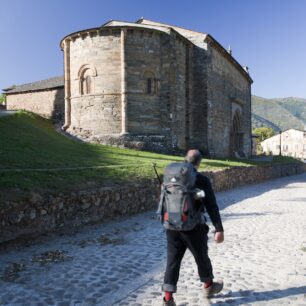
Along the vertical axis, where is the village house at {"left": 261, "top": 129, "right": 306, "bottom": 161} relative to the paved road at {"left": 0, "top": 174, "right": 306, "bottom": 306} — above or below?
above

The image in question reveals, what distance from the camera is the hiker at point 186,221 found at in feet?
12.8

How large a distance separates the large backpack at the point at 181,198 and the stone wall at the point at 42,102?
97.4ft

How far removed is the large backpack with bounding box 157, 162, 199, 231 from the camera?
152 inches

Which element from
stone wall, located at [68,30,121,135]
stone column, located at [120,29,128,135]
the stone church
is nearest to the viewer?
stone column, located at [120,29,128,135]

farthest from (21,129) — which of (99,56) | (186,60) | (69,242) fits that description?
(186,60)

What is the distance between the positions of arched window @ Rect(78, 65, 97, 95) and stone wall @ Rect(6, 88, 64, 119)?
7.70 meters

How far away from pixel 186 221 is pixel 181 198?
25 cm

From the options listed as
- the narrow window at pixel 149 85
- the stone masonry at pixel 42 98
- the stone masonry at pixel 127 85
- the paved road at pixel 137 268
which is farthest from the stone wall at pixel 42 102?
the paved road at pixel 137 268

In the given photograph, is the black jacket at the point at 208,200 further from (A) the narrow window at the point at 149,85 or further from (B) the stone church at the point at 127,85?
(A) the narrow window at the point at 149,85

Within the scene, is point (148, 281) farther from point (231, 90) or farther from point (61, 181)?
point (231, 90)

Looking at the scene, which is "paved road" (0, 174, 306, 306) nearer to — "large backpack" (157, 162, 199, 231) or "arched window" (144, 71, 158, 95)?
"large backpack" (157, 162, 199, 231)

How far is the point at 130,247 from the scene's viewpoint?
678 cm

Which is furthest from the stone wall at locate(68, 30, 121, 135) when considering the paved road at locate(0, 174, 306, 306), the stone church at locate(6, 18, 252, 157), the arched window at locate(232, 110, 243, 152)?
the arched window at locate(232, 110, 243, 152)

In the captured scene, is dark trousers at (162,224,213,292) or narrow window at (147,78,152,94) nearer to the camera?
dark trousers at (162,224,213,292)
